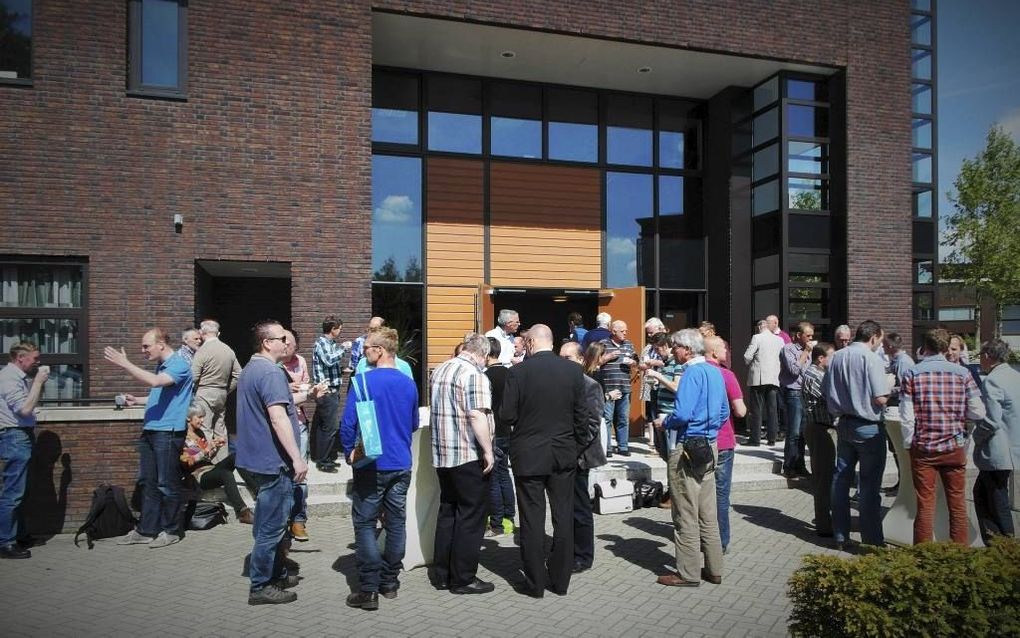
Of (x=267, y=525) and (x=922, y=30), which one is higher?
(x=922, y=30)

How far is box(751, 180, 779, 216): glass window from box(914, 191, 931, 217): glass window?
3.05 m

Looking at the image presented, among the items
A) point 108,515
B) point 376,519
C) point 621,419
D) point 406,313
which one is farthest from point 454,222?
point 376,519

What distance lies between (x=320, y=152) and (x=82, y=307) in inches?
152

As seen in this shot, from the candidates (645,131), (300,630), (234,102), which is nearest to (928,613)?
(300,630)

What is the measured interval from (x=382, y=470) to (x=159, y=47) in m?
7.83

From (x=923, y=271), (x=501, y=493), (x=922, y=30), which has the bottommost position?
(x=501, y=493)

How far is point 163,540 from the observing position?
7.10 meters

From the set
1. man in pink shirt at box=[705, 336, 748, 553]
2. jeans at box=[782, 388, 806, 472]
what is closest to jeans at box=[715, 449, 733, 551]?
man in pink shirt at box=[705, 336, 748, 553]

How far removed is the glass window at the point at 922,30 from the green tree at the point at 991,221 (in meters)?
20.5

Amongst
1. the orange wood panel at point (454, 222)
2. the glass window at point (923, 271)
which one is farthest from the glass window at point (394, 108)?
the glass window at point (923, 271)

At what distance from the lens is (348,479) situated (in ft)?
29.2

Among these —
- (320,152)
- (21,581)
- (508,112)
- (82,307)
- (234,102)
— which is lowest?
(21,581)

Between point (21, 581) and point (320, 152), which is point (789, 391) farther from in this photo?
point (21, 581)

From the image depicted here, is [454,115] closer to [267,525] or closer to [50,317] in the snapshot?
[50,317]
